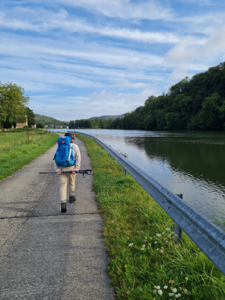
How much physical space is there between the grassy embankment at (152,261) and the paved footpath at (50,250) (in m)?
0.19

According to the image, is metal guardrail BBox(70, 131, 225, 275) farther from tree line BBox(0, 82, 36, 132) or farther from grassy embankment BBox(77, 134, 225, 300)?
tree line BBox(0, 82, 36, 132)

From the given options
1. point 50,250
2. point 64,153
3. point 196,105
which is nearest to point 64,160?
point 64,153

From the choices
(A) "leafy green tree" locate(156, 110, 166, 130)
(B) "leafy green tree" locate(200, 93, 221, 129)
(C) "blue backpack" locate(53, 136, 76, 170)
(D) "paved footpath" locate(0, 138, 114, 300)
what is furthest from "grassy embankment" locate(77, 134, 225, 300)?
(A) "leafy green tree" locate(156, 110, 166, 130)

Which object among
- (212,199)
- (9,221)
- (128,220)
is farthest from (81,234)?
(212,199)

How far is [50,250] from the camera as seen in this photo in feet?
10.7

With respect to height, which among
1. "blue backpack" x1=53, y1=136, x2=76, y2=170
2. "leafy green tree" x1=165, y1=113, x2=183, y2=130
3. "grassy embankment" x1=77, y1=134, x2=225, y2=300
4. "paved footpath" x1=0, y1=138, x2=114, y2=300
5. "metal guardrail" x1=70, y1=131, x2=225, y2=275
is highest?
"leafy green tree" x1=165, y1=113, x2=183, y2=130

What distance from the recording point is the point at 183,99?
8400 centimetres

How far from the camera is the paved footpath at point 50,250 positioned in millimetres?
2480

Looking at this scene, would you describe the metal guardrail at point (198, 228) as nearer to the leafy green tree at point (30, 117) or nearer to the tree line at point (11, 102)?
the tree line at point (11, 102)

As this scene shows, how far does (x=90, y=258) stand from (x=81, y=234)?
73 centimetres

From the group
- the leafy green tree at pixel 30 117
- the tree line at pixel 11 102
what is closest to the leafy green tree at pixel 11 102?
the tree line at pixel 11 102

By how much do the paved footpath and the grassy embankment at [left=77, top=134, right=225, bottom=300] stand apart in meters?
0.19

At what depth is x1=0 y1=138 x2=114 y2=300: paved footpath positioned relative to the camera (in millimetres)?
2480

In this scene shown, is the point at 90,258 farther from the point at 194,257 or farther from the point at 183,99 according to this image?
the point at 183,99
